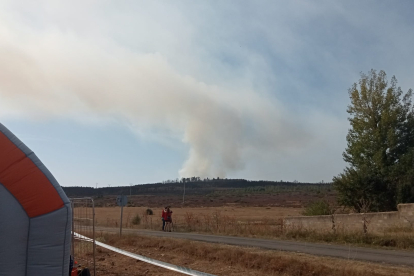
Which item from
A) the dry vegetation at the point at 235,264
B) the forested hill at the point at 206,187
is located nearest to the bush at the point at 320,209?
the dry vegetation at the point at 235,264

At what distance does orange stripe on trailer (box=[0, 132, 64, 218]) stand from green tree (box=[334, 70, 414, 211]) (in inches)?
1019

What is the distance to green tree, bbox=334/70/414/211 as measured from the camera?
1194 inches

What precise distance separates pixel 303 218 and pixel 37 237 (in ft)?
76.6

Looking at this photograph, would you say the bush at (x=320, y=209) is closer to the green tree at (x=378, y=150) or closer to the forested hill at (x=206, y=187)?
the green tree at (x=378, y=150)

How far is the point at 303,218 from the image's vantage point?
2892 centimetres

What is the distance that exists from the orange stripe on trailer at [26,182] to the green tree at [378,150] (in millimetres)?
25875

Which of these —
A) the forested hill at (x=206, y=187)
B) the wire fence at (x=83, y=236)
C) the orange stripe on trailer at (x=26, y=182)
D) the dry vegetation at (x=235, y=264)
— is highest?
the forested hill at (x=206, y=187)

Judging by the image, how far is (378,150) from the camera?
3416 cm

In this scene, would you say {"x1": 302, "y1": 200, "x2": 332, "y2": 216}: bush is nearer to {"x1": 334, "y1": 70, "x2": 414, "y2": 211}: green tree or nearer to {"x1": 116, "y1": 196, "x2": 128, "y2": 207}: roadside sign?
{"x1": 334, "y1": 70, "x2": 414, "y2": 211}: green tree

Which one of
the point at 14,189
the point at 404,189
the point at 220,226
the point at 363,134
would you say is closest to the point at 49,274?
the point at 14,189

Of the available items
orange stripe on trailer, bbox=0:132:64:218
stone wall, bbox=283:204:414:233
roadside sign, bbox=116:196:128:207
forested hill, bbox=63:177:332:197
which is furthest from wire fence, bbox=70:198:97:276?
forested hill, bbox=63:177:332:197

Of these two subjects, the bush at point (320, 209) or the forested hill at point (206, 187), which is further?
the forested hill at point (206, 187)

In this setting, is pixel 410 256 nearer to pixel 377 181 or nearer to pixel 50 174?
pixel 50 174

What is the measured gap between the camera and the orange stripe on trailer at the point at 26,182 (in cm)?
762
